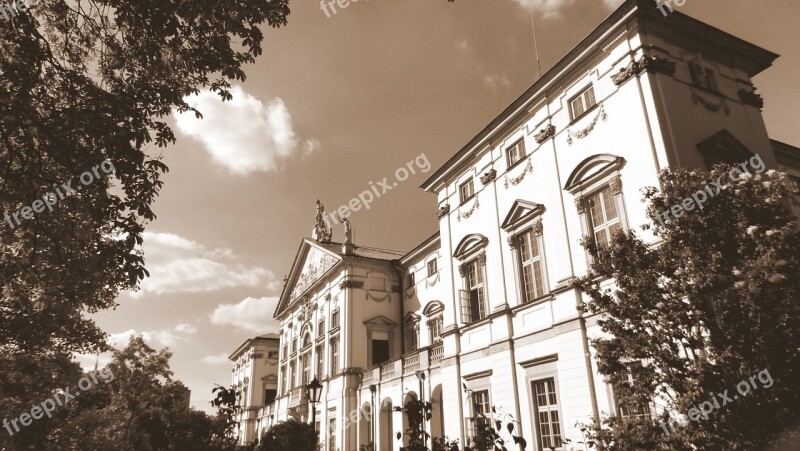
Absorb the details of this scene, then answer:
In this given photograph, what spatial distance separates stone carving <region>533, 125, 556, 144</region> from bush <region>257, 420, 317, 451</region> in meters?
18.6

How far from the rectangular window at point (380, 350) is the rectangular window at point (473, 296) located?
14399mm

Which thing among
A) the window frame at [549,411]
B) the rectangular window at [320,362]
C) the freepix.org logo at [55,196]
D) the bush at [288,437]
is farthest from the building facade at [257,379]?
the freepix.org logo at [55,196]

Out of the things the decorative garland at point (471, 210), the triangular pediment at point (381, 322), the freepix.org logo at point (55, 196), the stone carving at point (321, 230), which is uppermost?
the stone carving at point (321, 230)

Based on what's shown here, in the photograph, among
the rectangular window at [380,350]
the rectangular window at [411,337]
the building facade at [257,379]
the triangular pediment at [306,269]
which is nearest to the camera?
the rectangular window at [411,337]

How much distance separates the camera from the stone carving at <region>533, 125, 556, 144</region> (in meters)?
17.8

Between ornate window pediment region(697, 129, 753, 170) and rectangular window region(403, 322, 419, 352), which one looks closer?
ornate window pediment region(697, 129, 753, 170)

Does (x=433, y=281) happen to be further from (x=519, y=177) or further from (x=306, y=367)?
(x=306, y=367)

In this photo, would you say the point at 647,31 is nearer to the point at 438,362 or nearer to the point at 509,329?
the point at 509,329

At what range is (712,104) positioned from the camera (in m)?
15.4

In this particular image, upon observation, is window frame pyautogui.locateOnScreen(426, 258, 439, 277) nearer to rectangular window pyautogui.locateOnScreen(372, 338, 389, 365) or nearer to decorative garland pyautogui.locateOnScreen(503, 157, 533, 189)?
rectangular window pyautogui.locateOnScreen(372, 338, 389, 365)

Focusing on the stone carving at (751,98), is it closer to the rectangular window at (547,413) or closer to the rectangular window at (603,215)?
the rectangular window at (603,215)

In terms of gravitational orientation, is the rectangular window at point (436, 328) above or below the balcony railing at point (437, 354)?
above

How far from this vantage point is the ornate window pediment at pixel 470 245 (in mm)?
20766

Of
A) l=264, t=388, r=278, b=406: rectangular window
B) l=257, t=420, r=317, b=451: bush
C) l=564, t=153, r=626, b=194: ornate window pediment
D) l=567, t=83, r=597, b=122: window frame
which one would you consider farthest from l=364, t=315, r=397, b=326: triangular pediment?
l=264, t=388, r=278, b=406: rectangular window
